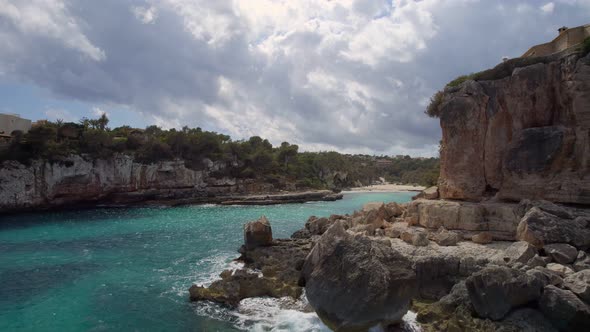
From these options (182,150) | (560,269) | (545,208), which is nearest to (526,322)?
(560,269)

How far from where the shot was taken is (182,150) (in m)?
61.6

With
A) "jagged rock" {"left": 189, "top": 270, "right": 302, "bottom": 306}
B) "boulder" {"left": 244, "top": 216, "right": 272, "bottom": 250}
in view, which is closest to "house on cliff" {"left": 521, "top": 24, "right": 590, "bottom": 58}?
"jagged rock" {"left": 189, "top": 270, "right": 302, "bottom": 306}

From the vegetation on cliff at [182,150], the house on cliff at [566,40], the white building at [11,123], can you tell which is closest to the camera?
the house on cliff at [566,40]

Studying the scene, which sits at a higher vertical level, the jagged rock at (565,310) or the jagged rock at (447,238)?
the jagged rock at (447,238)

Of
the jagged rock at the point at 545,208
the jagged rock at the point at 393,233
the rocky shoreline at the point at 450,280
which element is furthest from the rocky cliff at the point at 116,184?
the jagged rock at the point at 545,208

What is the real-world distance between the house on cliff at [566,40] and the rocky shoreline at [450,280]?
8.25 metres

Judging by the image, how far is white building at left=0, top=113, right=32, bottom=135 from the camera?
157 feet

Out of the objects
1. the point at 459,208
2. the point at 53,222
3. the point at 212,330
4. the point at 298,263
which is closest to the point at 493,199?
the point at 459,208

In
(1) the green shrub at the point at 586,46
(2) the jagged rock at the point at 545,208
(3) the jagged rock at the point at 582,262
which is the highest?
(1) the green shrub at the point at 586,46

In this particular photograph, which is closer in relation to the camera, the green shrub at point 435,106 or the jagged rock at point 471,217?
the jagged rock at point 471,217

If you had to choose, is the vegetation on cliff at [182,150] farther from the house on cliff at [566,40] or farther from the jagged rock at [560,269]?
the jagged rock at [560,269]

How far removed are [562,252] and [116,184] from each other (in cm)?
5338

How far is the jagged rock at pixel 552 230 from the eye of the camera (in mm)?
12562

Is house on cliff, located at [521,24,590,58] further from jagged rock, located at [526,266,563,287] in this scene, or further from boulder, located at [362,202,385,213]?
boulder, located at [362,202,385,213]
